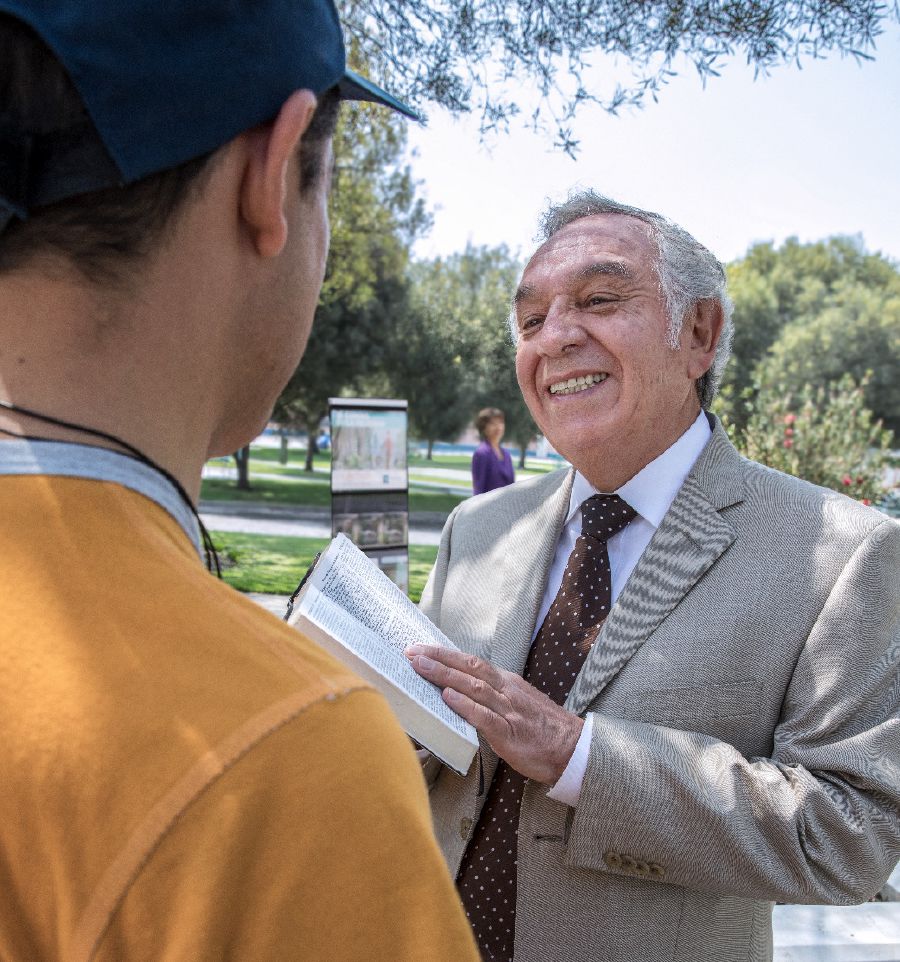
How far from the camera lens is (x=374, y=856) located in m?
0.53

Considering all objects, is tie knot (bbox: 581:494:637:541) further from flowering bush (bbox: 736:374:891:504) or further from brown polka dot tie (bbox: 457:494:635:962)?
flowering bush (bbox: 736:374:891:504)

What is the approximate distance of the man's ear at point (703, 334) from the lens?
2.17 metres

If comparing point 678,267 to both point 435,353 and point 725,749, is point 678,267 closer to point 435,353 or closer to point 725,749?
point 725,749

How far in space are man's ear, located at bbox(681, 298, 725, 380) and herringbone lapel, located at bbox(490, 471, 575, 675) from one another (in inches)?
17.3

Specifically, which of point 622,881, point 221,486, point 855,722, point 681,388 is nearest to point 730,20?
point 681,388

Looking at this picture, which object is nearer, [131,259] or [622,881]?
[131,259]

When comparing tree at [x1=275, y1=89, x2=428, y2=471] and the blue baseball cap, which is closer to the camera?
the blue baseball cap

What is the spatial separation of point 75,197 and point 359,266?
1181 cm

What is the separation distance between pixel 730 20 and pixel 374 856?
16.6ft

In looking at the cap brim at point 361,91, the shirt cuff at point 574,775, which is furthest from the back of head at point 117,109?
the shirt cuff at point 574,775

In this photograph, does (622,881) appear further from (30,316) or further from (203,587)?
(30,316)

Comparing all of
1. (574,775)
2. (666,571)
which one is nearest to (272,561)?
(666,571)

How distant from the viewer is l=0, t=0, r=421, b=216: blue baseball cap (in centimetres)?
58

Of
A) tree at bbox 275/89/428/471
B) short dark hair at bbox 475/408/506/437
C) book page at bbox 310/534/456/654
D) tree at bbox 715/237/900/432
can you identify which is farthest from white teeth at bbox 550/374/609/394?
tree at bbox 715/237/900/432
